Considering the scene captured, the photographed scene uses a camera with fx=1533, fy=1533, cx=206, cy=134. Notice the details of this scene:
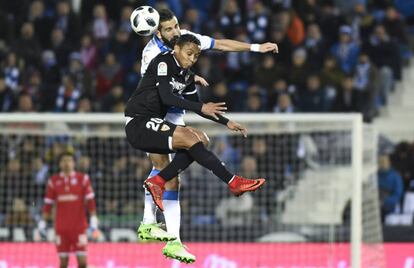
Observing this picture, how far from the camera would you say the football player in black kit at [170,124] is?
12.4m

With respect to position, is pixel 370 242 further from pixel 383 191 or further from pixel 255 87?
pixel 255 87

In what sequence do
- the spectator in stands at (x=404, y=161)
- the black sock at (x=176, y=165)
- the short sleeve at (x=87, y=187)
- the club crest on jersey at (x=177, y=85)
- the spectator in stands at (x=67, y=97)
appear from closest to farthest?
1. the club crest on jersey at (x=177, y=85)
2. the black sock at (x=176, y=165)
3. the short sleeve at (x=87, y=187)
4. the spectator in stands at (x=404, y=161)
5. the spectator in stands at (x=67, y=97)

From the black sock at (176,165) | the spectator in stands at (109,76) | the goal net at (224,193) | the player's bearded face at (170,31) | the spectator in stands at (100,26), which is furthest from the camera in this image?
the spectator in stands at (100,26)

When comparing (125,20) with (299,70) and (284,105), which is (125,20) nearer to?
(299,70)

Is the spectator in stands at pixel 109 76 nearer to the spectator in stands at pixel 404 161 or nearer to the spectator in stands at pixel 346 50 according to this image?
the spectator in stands at pixel 346 50

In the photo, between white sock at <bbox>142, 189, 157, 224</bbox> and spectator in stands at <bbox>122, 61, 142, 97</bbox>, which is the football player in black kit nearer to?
white sock at <bbox>142, 189, 157, 224</bbox>

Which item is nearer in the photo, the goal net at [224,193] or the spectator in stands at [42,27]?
the goal net at [224,193]

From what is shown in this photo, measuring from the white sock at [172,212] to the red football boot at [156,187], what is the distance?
45cm

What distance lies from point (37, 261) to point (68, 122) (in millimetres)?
1864

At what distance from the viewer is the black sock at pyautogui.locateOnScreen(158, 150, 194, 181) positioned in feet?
41.5

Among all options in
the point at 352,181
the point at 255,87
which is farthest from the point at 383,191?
the point at 255,87

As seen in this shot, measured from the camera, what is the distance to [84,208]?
18.9 m

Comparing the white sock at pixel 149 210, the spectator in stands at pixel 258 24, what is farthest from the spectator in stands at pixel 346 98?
the white sock at pixel 149 210

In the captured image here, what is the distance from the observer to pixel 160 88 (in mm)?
12453
